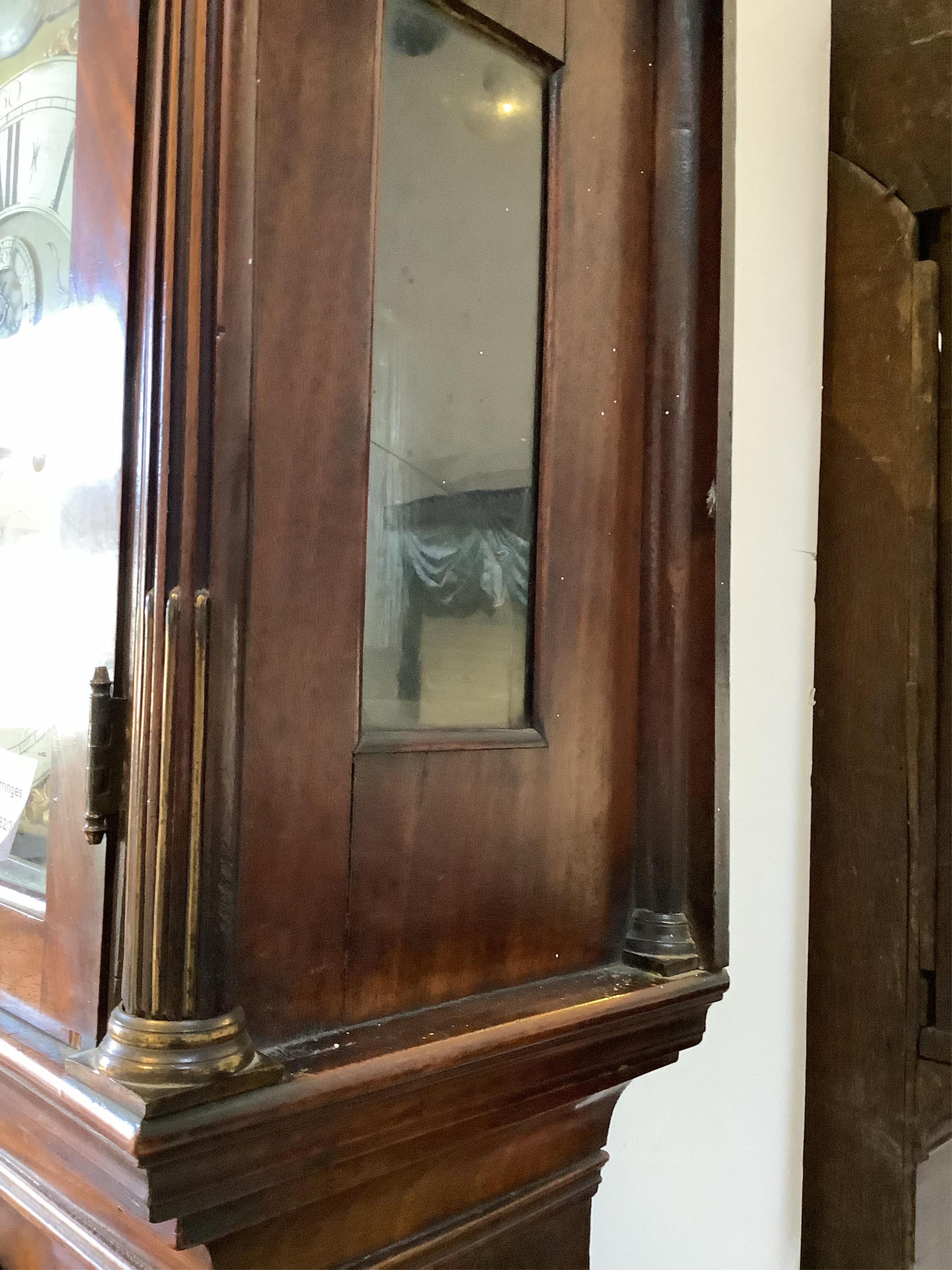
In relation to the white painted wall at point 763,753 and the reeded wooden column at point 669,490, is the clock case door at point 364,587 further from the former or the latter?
the white painted wall at point 763,753

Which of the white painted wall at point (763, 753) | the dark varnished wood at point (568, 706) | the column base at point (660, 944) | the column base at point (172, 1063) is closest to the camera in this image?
the column base at point (172, 1063)

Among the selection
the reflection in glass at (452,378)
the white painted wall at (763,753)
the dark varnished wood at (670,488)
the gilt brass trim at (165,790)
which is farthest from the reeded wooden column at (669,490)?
the gilt brass trim at (165,790)

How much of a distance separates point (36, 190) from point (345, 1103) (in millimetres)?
519

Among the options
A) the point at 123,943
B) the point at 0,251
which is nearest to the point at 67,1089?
the point at 123,943

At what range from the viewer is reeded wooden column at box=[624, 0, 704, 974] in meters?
0.67

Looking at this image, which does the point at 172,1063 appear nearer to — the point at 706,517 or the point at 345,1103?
the point at 345,1103

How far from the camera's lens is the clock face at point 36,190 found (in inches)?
21.9

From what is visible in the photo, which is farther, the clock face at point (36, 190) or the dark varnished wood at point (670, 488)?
the dark varnished wood at point (670, 488)

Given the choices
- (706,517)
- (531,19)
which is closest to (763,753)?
(706,517)

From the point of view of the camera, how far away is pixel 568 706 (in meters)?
0.63

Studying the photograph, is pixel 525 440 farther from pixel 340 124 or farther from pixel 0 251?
pixel 0 251

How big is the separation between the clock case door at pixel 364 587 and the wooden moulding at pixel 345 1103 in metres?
0.03

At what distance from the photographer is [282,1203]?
0.47m

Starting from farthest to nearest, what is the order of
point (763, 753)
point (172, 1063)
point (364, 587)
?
point (763, 753), point (364, 587), point (172, 1063)
